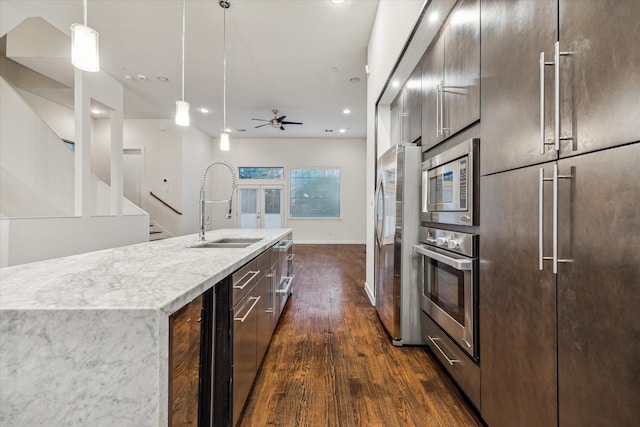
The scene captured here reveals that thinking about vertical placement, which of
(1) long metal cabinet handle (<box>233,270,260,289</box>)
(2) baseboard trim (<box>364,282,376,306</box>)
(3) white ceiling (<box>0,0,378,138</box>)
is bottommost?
(2) baseboard trim (<box>364,282,376,306</box>)

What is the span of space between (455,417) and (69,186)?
19.0 ft

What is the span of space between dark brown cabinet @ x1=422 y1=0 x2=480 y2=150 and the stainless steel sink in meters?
1.58

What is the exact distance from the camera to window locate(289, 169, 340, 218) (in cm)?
939

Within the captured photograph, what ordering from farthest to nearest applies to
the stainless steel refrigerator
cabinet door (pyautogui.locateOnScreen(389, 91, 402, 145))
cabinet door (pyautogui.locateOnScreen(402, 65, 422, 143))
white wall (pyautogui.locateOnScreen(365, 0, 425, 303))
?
cabinet door (pyautogui.locateOnScreen(389, 91, 402, 145))
cabinet door (pyautogui.locateOnScreen(402, 65, 422, 143))
the stainless steel refrigerator
white wall (pyautogui.locateOnScreen(365, 0, 425, 303))

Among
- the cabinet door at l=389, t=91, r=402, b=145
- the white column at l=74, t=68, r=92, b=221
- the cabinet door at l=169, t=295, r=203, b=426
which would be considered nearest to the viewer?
the cabinet door at l=169, t=295, r=203, b=426

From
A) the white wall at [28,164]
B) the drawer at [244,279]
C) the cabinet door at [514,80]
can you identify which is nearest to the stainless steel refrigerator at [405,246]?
the cabinet door at [514,80]

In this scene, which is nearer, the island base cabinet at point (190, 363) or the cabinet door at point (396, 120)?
the island base cabinet at point (190, 363)

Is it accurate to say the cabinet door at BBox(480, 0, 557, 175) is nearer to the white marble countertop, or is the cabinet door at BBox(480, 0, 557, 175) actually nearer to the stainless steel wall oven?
the stainless steel wall oven

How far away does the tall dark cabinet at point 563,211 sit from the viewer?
71 centimetres

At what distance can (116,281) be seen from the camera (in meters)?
0.91

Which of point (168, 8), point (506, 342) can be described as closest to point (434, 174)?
point (506, 342)

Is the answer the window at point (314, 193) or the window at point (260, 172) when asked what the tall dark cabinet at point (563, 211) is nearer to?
the window at point (314, 193)

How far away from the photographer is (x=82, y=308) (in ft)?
2.14

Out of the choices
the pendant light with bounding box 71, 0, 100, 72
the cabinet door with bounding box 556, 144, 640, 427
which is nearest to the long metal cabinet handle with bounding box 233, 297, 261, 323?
the cabinet door with bounding box 556, 144, 640, 427
